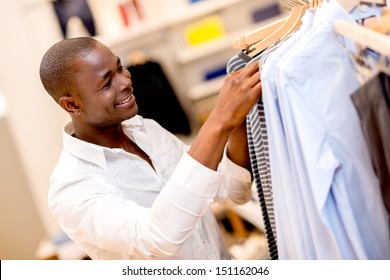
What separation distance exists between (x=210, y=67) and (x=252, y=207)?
1.83 m

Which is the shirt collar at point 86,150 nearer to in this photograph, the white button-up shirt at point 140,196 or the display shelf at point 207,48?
the white button-up shirt at point 140,196

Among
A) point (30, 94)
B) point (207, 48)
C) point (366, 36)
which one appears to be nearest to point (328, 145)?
point (366, 36)

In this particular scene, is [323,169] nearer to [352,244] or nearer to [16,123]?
[352,244]

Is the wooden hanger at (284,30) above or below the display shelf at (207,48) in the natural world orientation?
above

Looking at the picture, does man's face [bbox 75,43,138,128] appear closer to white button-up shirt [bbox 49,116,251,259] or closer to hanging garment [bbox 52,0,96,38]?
white button-up shirt [bbox 49,116,251,259]

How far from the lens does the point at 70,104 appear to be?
1.28 metres

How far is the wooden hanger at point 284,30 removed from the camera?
1204 mm

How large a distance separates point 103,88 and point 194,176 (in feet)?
1.12

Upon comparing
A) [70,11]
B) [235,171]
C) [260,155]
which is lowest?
[235,171]

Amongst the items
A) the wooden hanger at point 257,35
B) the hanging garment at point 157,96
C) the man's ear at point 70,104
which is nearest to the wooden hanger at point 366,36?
the wooden hanger at point 257,35

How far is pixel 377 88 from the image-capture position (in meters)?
0.87

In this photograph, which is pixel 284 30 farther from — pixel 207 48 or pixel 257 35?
pixel 207 48

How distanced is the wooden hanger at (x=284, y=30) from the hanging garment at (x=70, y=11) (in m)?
2.36

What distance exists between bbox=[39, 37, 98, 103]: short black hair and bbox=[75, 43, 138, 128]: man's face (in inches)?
0.6
